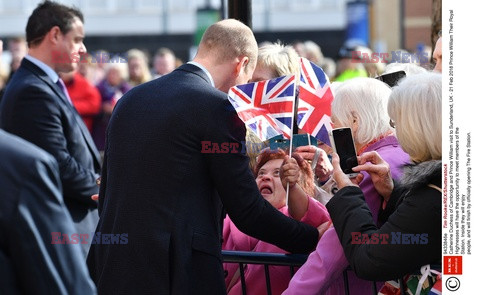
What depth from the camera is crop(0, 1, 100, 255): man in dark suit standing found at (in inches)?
253

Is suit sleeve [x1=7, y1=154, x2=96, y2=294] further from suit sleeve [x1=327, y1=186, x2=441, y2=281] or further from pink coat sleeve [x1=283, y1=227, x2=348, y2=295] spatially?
pink coat sleeve [x1=283, y1=227, x2=348, y2=295]

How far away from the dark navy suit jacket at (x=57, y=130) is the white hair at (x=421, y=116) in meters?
2.72

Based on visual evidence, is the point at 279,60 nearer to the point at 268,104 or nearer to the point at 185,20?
the point at 268,104

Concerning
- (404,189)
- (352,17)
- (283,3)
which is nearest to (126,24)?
(283,3)

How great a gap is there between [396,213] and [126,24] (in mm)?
47978

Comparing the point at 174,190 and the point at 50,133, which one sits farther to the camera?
the point at 50,133

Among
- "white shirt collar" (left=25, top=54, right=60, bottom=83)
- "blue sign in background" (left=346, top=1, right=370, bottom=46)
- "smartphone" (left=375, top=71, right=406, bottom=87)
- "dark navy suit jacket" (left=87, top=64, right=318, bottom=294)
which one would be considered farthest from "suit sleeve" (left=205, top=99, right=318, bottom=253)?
"blue sign in background" (left=346, top=1, right=370, bottom=46)

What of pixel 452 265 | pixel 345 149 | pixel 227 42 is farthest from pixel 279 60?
pixel 452 265

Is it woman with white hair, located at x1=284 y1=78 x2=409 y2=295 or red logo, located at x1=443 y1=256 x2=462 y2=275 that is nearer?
red logo, located at x1=443 y1=256 x2=462 y2=275

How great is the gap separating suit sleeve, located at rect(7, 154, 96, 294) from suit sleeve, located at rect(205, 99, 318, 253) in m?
1.75

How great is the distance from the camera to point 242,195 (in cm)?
466

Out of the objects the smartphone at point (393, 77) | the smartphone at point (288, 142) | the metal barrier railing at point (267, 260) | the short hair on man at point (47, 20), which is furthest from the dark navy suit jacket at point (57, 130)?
the smartphone at point (393, 77)

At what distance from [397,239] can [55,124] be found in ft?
9.82

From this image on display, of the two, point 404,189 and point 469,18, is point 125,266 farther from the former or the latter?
point 469,18
